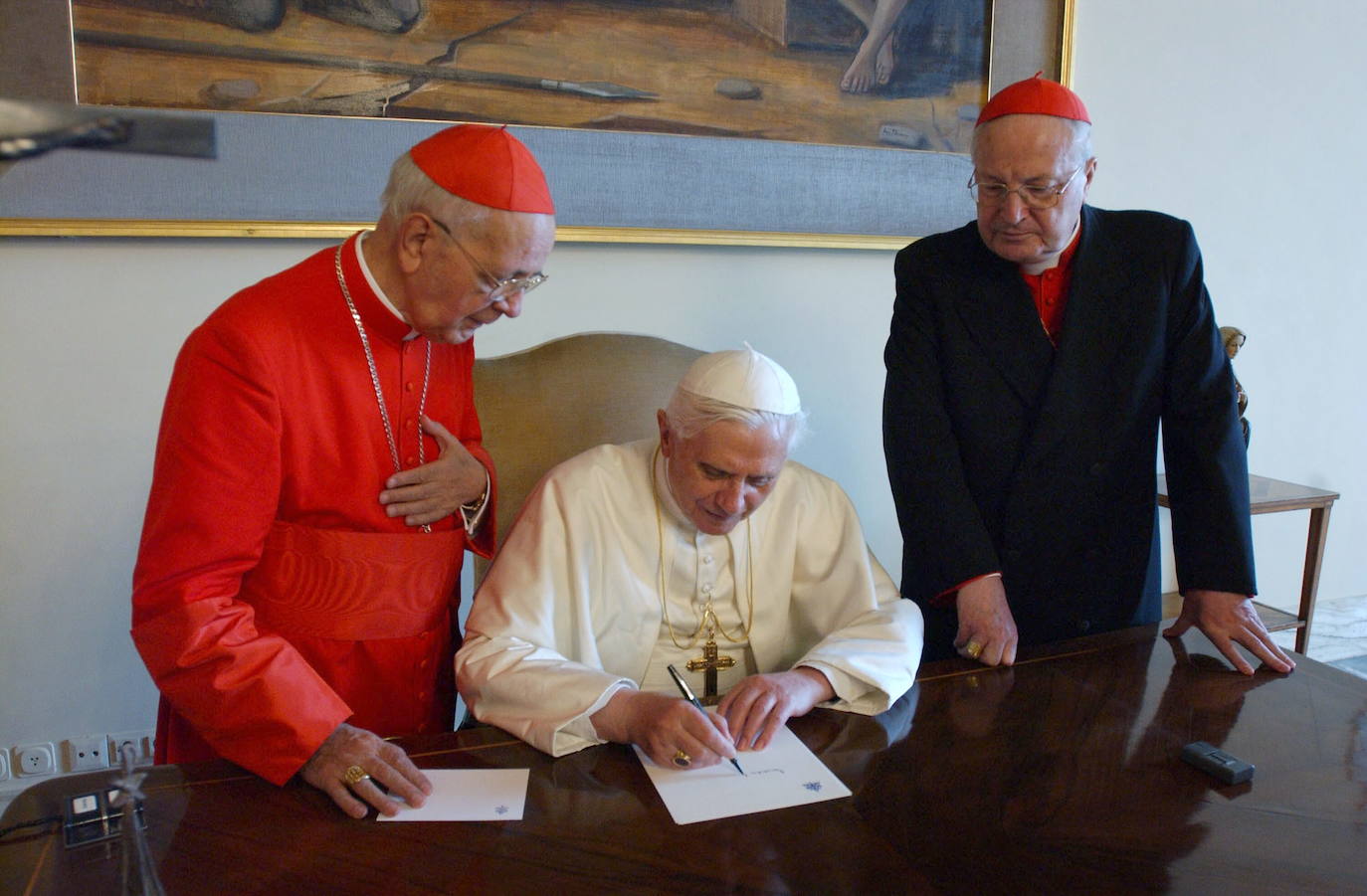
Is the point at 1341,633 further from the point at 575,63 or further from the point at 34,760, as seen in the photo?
the point at 34,760

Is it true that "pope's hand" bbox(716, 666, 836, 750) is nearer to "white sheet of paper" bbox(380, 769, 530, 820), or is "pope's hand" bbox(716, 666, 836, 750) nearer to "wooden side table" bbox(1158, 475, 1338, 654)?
"white sheet of paper" bbox(380, 769, 530, 820)

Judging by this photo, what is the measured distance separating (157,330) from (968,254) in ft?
7.32

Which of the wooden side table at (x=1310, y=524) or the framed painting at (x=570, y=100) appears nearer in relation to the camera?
the framed painting at (x=570, y=100)

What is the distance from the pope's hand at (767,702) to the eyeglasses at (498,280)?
0.77 meters

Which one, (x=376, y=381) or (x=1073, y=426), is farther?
(x=1073, y=426)

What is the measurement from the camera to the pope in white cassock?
68.3 inches

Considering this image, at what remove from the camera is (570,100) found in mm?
3201

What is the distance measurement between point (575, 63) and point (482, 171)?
1.62m

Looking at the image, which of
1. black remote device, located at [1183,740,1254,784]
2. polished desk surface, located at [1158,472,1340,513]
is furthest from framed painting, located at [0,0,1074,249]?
black remote device, located at [1183,740,1254,784]

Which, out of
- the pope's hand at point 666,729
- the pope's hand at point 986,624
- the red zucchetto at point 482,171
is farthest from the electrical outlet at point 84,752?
the pope's hand at point 986,624

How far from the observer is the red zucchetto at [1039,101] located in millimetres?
2225

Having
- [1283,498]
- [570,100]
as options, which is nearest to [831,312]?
[570,100]

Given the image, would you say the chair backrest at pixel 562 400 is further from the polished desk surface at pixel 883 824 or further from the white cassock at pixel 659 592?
the polished desk surface at pixel 883 824

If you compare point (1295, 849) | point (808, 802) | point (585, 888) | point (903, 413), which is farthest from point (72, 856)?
point (903, 413)
